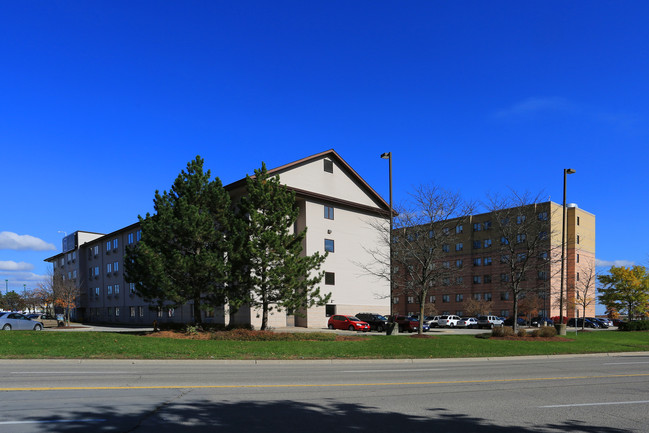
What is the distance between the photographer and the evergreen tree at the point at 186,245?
27.7 metres

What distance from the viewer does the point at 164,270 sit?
2791 centimetres

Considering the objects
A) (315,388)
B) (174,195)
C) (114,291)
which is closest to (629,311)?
(174,195)

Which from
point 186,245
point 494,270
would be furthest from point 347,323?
point 494,270

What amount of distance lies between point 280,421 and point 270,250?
851 inches

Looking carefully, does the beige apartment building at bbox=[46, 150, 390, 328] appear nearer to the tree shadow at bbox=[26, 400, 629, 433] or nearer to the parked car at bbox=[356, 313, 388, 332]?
the parked car at bbox=[356, 313, 388, 332]

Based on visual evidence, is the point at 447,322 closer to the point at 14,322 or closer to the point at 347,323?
the point at 347,323

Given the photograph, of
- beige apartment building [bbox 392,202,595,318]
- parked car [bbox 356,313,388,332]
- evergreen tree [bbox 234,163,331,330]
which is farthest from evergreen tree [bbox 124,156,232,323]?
beige apartment building [bbox 392,202,595,318]

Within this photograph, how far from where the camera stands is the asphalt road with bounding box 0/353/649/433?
274 inches

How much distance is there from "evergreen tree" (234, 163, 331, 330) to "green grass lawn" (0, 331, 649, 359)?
141 inches

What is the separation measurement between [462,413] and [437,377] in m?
5.37

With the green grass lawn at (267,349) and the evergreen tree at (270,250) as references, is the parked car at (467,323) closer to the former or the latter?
the green grass lawn at (267,349)

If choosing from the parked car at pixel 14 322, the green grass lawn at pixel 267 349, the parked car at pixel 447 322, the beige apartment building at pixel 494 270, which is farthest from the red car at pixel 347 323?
the beige apartment building at pixel 494 270

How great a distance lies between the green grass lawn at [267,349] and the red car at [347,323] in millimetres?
12457

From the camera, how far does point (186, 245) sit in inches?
1151
